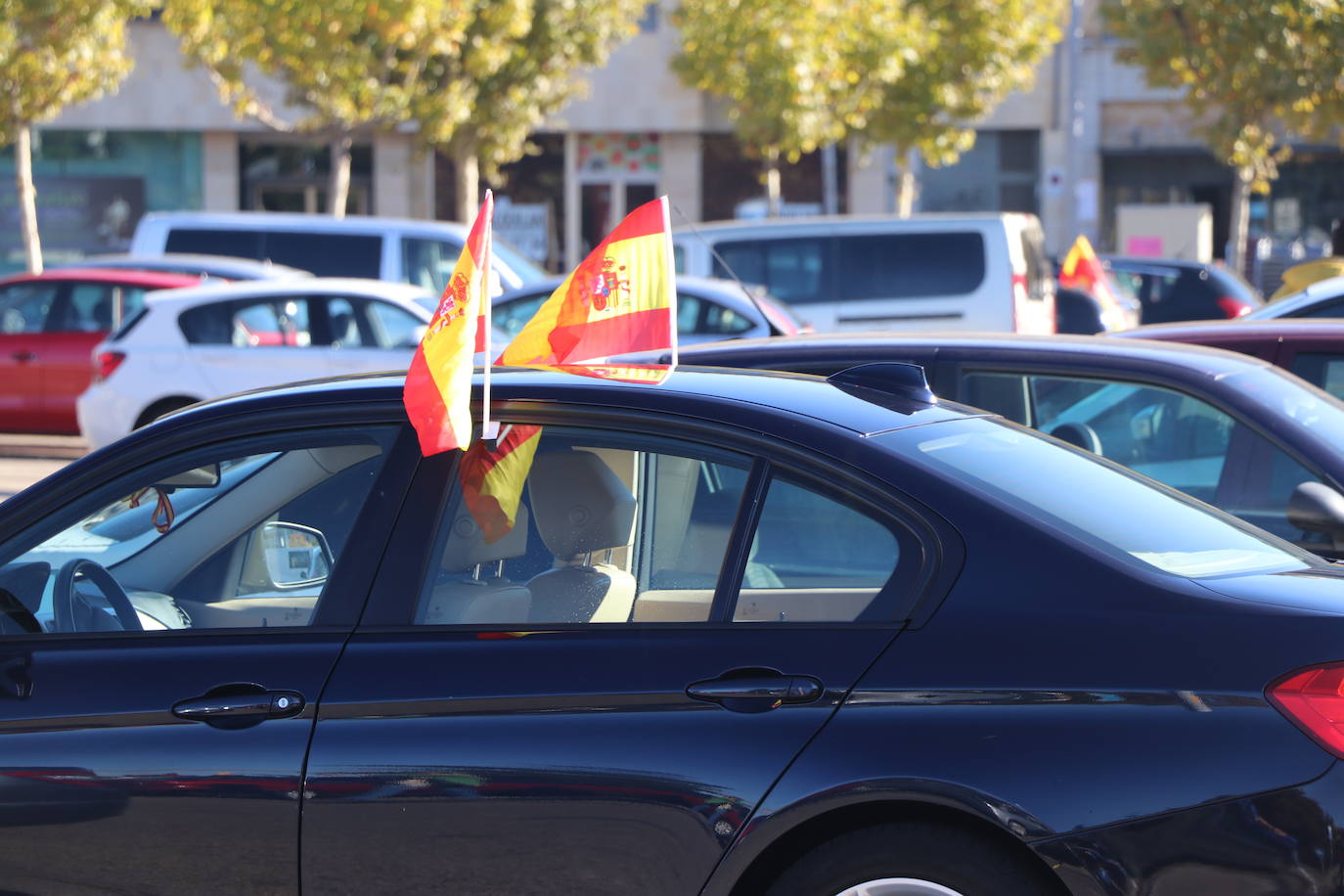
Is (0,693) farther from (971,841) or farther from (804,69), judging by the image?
(804,69)

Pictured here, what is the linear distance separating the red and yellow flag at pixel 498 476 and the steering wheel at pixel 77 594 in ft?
2.49

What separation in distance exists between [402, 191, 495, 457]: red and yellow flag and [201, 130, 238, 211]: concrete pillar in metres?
28.3

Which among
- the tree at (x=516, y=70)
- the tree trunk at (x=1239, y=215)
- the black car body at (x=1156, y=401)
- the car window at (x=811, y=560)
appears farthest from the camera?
the tree trunk at (x=1239, y=215)

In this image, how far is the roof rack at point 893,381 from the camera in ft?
11.5

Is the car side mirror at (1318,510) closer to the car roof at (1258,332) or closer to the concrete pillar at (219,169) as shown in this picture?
the car roof at (1258,332)

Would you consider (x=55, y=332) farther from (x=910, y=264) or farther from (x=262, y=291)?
(x=910, y=264)

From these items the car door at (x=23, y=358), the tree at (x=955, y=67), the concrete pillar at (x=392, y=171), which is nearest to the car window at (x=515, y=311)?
the car door at (x=23, y=358)

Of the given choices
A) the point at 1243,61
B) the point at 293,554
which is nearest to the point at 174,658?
the point at 293,554

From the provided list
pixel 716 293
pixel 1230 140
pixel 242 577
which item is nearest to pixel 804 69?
pixel 1230 140

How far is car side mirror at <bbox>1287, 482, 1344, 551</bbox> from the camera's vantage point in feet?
13.0

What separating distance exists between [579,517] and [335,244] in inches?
524

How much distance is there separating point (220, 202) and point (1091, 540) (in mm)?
29488

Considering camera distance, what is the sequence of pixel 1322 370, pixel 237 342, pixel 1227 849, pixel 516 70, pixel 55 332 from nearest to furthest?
pixel 1227 849
pixel 1322 370
pixel 237 342
pixel 55 332
pixel 516 70

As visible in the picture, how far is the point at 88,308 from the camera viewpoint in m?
13.6
